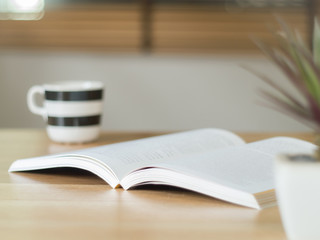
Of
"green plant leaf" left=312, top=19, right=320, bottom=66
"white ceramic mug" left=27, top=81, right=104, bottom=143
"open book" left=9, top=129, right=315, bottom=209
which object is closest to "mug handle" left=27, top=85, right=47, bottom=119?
"white ceramic mug" left=27, top=81, right=104, bottom=143

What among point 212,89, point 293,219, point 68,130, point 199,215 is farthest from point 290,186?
point 212,89

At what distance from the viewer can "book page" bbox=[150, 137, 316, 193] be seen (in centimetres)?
78

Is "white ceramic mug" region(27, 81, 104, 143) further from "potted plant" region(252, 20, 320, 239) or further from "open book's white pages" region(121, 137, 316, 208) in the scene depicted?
"potted plant" region(252, 20, 320, 239)

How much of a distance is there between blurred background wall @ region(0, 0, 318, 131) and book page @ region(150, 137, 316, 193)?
1.66m

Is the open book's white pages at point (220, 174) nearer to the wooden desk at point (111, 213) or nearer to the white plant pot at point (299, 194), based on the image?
the wooden desk at point (111, 213)

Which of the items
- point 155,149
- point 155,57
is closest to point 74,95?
point 155,149

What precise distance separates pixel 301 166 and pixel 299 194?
28 mm

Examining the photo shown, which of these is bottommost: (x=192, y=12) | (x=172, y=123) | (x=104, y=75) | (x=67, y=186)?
(x=67, y=186)

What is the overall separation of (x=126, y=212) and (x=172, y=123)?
1909 mm

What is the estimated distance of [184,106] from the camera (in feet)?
8.71

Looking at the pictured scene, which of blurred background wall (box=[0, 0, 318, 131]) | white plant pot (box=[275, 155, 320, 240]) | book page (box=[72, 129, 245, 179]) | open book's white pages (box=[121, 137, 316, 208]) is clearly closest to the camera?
white plant pot (box=[275, 155, 320, 240])

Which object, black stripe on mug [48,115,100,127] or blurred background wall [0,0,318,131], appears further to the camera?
blurred background wall [0,0,318,131]

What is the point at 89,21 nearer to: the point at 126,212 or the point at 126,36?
the point at 126,36

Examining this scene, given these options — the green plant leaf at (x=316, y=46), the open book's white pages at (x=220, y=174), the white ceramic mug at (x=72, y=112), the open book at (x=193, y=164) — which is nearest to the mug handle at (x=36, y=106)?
the white ceramic mug at (x=72, y=112)
